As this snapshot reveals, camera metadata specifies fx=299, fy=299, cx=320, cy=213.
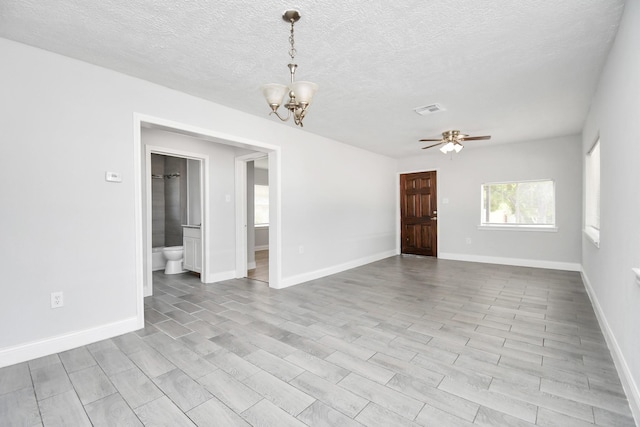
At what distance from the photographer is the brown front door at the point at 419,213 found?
698cm

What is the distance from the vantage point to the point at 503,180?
5.98 metres

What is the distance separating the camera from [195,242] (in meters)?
5.08

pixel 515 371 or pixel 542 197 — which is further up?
pixel 542 197

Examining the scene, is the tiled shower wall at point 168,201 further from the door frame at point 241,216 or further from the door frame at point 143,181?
the door frame at point 143,181

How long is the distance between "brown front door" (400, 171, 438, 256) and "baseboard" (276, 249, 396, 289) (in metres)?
0.84

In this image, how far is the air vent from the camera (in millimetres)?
3676

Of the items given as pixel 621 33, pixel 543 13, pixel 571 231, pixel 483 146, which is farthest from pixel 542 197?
pixel 543 13

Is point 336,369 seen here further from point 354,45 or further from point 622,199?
point 354,45

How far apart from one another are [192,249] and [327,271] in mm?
2369

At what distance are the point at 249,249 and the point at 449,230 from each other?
4.39 meters

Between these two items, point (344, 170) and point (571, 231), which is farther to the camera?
point (344, 170)

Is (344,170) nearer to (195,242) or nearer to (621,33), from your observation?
(195,242)

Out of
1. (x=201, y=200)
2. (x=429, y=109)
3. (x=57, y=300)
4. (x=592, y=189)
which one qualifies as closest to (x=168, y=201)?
(x=201, y=200)

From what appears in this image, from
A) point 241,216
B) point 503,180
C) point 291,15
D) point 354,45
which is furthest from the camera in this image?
point 503,180
